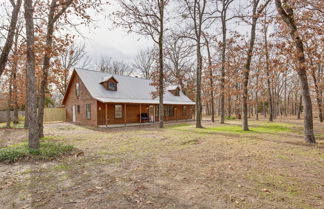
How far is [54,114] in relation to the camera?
2320cm

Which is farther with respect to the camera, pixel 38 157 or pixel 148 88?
pixel 148 88

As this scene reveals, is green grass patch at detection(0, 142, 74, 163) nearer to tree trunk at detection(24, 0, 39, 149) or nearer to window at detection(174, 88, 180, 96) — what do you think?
tree trunk at detection(24, 0, 39, 149)

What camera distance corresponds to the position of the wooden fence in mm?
22844

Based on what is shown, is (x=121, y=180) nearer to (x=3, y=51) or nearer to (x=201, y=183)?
(x=201, y=183)

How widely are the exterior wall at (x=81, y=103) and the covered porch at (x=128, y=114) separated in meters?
0.73

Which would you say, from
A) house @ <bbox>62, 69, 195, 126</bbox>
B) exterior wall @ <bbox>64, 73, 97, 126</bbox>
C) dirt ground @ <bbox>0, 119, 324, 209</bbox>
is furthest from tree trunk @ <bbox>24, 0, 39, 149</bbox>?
exterior wall @ <bbox>64, 73, 97, 126</bbox>

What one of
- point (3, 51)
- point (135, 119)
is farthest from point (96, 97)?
point (3, 51)

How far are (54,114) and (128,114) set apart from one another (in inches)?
476

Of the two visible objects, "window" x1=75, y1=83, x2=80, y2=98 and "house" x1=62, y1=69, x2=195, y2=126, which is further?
"window" x1=75, y1=83, x2=80, y2=98

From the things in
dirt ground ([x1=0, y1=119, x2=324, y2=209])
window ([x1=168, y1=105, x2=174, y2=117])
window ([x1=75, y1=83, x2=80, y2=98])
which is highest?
window ([x1=75, y1=83, x2=80, y2=98])

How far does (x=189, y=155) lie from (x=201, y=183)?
7.39ft

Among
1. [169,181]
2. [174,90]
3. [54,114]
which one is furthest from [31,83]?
[174,90]

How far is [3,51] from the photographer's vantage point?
22.8 feet

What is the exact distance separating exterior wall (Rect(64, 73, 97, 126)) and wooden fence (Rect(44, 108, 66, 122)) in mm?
1382
